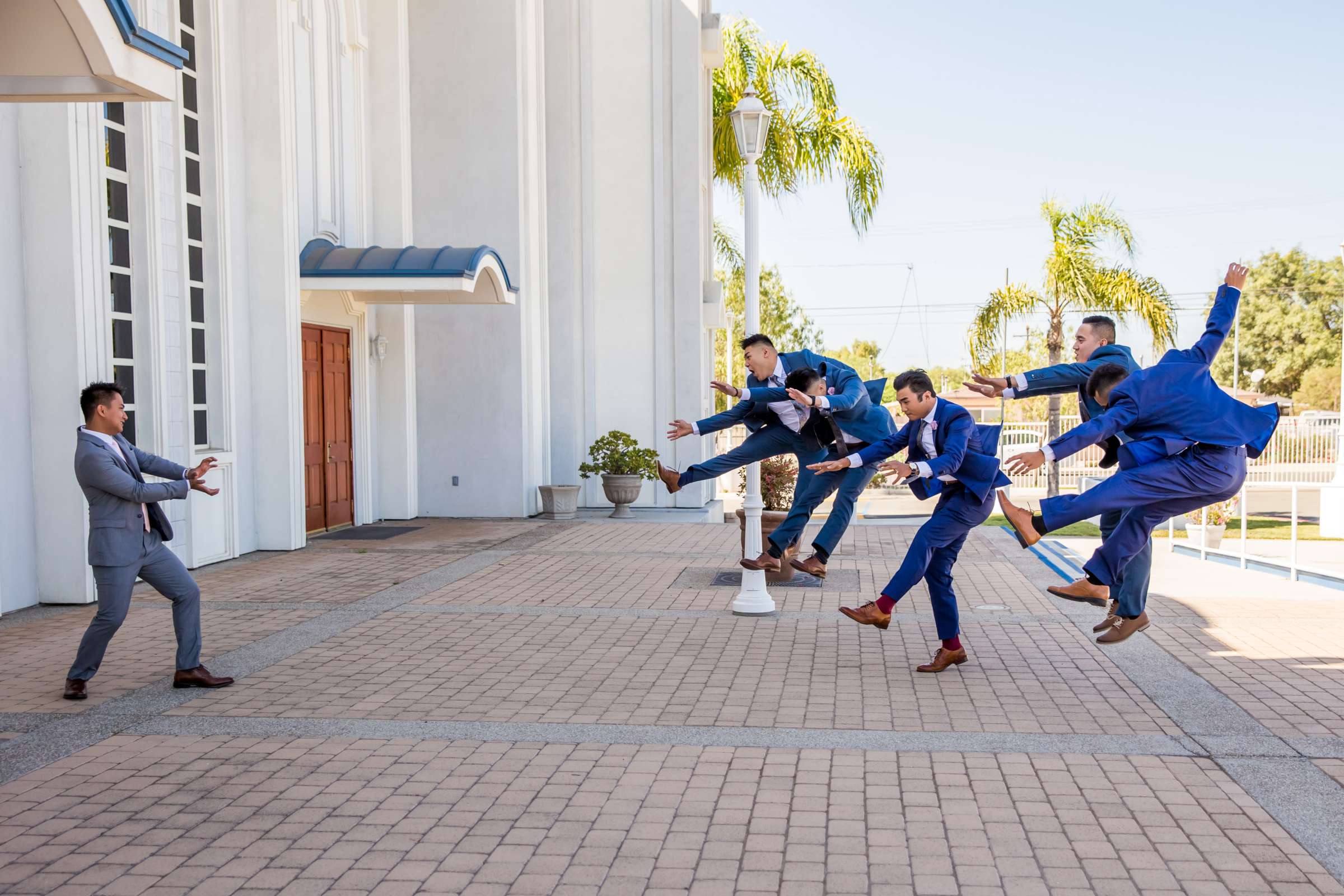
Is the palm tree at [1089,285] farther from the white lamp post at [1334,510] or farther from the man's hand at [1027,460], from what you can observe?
the man's hand at [1027,460]

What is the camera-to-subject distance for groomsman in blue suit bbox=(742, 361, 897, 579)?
8.15 meters

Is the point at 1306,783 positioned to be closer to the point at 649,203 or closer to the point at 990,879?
the point at 990,879

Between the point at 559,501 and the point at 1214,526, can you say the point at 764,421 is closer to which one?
the point at 559,501

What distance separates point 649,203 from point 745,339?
1110cm

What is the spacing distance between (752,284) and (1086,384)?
3.28 metres

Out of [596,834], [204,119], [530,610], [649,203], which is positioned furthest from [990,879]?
[649,203]

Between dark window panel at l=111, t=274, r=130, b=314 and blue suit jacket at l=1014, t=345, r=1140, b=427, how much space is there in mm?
8150

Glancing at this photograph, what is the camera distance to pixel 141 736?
5.74m

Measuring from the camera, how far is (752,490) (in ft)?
30.4

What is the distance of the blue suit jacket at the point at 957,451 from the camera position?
→ 6.57m

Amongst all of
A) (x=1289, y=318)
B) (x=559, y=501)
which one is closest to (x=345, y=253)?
(x=559, y=501)

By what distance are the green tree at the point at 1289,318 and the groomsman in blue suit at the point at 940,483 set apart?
6242 cm

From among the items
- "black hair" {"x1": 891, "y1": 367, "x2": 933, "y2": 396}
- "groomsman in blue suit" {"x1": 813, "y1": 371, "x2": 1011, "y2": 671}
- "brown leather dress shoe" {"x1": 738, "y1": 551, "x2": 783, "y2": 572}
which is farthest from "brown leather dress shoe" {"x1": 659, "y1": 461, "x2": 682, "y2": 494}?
"black hair" {"x1": 891, "y1": 367, "x2": 933, "y2": 396}

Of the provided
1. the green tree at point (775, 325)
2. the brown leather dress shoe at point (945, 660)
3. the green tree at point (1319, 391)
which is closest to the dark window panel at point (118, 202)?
the brown leather dress shoe at point (945, 660)
